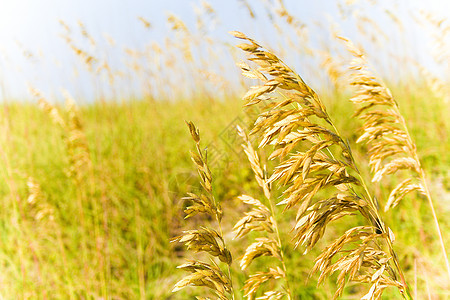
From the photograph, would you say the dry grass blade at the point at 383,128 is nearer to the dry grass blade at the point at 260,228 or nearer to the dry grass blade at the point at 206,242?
the dry grass blade at the point at 260,228

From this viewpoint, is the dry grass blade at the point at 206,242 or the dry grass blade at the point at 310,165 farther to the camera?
the dry grass blade at the point at 206,242

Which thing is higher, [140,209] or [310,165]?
[310,165]

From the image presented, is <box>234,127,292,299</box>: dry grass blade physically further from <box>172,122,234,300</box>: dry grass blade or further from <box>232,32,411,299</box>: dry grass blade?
<box>232,32,411,299</box>: dry grass blade

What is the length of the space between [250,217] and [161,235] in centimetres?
265

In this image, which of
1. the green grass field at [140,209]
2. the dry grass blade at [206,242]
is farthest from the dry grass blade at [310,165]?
the green grass field at [140,209]

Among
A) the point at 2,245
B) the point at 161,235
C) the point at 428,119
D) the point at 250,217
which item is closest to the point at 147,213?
the point at 161,235

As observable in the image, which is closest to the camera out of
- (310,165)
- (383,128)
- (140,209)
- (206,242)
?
(310,165)

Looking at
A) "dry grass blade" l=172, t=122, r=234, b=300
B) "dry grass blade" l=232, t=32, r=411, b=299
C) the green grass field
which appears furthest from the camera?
the green grass field

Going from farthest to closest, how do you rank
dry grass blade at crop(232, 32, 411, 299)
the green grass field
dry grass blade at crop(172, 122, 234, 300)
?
the green grass field
dry grass blade at crop(172, 122, 234, 300)
dry grass blade at crop(232, 32, 411, 299)

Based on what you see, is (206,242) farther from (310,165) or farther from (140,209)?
(140,209)

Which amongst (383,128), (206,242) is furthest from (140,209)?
(383,128)

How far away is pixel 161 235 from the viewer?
3.73m

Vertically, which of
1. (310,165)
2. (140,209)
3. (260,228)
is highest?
(310,165)

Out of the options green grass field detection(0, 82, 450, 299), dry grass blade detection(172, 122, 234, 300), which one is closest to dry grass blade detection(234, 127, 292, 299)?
dry grass blade detection(172, 122, 234, 300)
